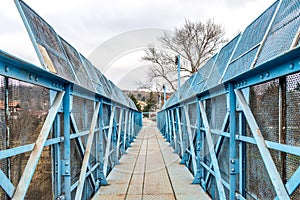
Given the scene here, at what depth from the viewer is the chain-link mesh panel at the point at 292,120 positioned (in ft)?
4.41

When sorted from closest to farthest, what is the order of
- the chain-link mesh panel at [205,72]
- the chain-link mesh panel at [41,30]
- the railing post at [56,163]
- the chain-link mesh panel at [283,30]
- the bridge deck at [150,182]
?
1. the chain-link mesh panel at [283,30]
2. the chain-link mesh panel at [41,30]
3. the railing post at [56,163]
4. the bridge deck at [150,182]
5. the chain-link mesh panel at [205,72]

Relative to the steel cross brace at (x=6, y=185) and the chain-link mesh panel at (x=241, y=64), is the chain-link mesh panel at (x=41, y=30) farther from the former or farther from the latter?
the chain-link mesh panel at (x=241, y=64)

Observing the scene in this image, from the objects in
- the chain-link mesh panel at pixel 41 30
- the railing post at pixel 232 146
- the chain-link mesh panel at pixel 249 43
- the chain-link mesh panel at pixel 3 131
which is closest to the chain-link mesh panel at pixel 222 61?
the chain-link mesh panel at pixel 249 43

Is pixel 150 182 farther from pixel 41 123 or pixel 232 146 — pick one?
pixel 41 123

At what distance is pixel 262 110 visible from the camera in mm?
1798

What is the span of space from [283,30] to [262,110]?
0.52 meters

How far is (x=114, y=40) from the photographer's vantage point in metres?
6.84

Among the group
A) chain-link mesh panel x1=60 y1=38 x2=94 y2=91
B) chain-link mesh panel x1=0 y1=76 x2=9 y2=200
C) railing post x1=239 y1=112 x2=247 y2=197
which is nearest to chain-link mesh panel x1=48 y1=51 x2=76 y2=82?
chain-link mesh panel x1=60 y1=38 x2=94 y2=91

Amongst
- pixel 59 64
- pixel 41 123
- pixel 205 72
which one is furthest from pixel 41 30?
pixel 205 72

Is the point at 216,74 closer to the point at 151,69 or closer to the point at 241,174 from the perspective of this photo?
the point at 241,174

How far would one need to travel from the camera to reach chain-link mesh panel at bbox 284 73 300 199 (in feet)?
4.41

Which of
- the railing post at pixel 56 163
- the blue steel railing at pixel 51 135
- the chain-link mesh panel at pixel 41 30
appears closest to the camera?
the blue steel railing at pixel 51 135

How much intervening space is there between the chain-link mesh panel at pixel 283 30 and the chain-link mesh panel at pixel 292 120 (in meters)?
0.24

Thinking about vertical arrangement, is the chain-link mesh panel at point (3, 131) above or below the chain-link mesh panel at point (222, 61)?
below
